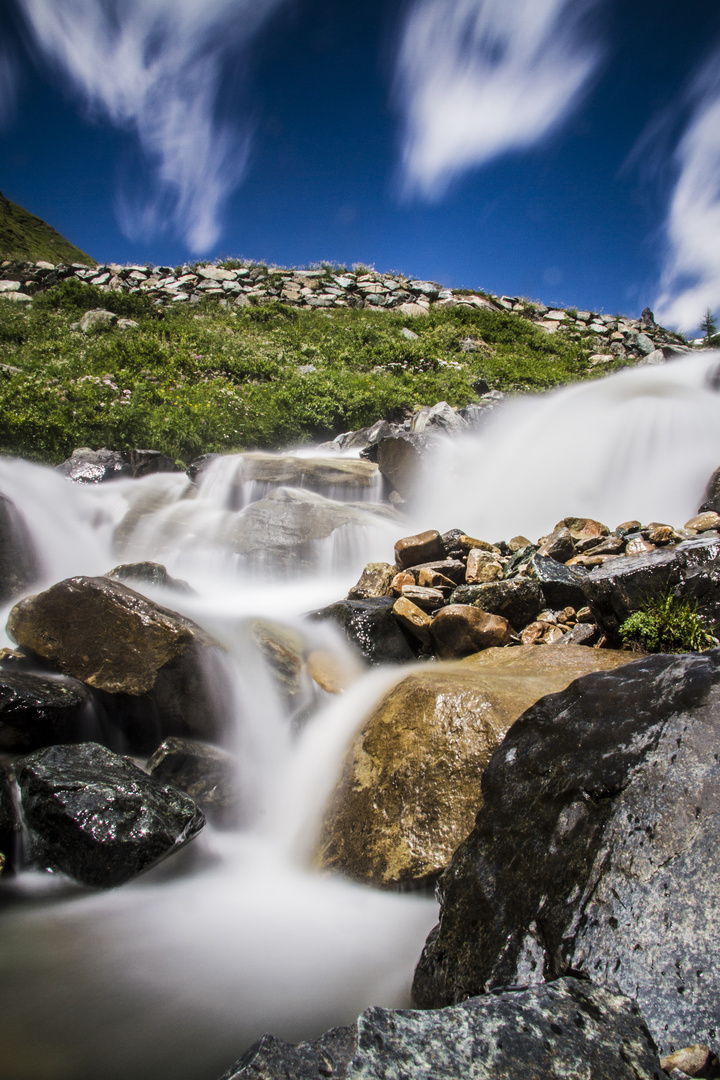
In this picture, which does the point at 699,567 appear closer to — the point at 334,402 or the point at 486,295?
the point at 334,402

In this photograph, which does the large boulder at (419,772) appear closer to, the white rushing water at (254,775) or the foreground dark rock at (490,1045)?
the white rushing water at (254,775)

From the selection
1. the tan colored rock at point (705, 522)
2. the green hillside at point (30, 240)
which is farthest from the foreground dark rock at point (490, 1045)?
the green hillside at point (30, 240)

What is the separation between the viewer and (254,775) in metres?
4.67

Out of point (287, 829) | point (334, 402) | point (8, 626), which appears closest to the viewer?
point (287, 829)

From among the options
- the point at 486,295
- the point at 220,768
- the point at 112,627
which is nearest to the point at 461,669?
the point at 220,768

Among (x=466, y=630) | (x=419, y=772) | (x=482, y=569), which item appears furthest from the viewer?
(x=482, y=569)

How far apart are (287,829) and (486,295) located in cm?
3176

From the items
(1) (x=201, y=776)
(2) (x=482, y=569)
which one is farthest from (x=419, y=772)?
(2) (x=482, y=569)

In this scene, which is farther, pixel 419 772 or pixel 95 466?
pixel 95 466

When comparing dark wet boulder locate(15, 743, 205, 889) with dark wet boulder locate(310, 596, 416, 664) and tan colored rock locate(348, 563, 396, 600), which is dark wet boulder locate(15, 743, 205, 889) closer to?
dark wet boulder locate(310, 596, 416, 664)

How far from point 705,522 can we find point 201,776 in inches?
268

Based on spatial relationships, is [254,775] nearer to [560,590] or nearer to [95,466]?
[560,590]

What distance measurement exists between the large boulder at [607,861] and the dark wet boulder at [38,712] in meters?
3.59

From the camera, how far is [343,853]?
348 centimetres
